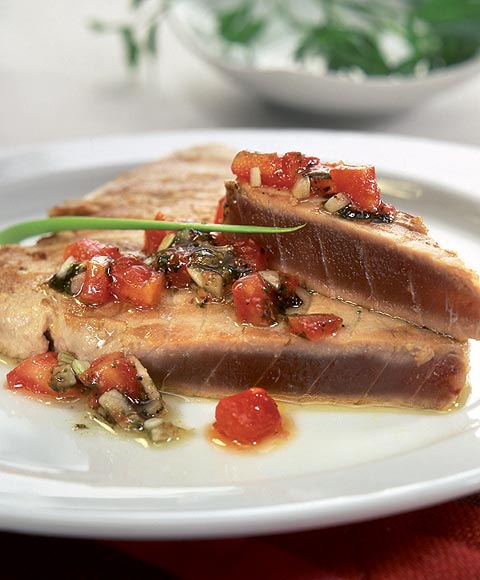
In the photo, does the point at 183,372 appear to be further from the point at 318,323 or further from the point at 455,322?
the point at 455,322

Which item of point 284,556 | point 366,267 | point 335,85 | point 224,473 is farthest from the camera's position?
point 335,85

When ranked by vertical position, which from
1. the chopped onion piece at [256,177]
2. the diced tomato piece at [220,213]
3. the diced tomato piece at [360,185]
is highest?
the diced tomato piece at [360,185]

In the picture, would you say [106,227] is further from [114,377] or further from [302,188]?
[302,188]

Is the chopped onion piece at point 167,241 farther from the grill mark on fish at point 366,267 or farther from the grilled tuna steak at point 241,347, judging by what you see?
the grill mark on fish at point 366,267

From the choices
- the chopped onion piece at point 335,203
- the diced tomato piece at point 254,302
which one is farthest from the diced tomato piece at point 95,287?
the chopped onion piece at point 335,203

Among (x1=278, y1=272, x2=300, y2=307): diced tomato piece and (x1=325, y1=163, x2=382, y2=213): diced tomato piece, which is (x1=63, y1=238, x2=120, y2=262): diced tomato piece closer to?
(x1=278, y1=272, x2=300, y2=307): diced tomato piece

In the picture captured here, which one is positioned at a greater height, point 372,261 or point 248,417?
point 372,261

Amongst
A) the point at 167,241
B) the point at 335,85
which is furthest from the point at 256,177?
the point at 335,85
